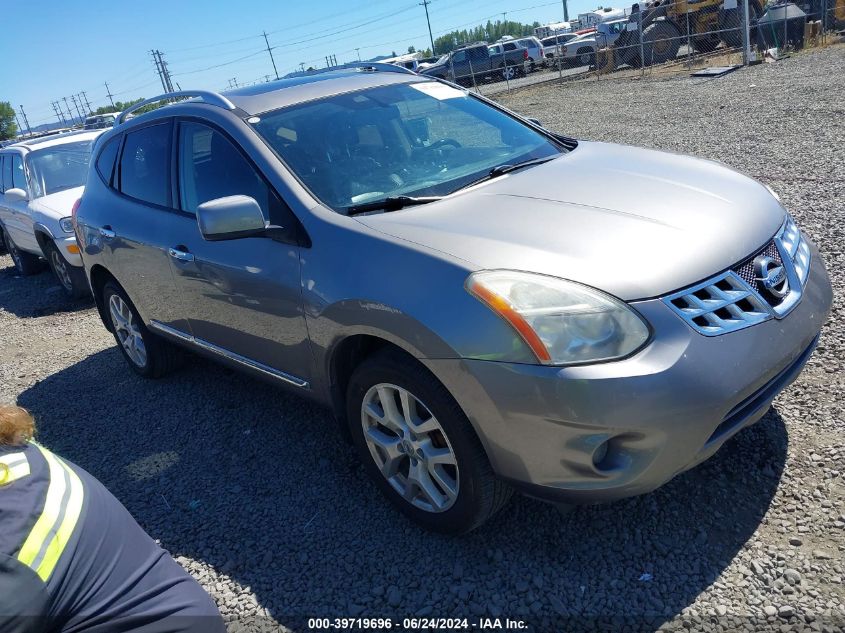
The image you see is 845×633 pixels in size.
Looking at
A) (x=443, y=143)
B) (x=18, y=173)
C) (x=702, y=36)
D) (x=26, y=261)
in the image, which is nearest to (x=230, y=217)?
(x=443, y=143)

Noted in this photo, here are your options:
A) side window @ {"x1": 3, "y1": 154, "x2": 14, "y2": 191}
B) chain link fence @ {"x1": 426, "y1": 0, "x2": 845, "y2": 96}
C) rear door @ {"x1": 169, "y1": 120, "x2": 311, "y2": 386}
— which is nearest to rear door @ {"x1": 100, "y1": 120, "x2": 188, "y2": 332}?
rear door @ {"x1": 169, "y1": 120, "x2": 311, "y2": 386}

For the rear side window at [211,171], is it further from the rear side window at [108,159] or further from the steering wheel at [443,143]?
the rear side window at [108,159]

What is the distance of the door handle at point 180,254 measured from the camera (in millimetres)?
3706

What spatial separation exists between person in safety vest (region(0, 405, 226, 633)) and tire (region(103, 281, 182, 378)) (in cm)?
307

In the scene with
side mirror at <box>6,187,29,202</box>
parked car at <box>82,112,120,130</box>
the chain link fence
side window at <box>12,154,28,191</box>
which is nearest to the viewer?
side mirror at <box>6,187,29,202</box>

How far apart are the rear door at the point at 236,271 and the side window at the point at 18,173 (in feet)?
20.2

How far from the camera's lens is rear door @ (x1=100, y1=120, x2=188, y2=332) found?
13.3ft

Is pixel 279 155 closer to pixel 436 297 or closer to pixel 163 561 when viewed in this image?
→ pixel 436 297

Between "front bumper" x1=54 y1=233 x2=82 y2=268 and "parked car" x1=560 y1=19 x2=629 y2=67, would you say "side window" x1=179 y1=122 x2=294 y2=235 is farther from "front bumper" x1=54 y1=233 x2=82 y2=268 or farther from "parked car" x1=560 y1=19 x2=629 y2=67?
"parked car" x1=560 y1=19 x2=629 y2=67

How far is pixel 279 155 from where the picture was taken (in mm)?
3283

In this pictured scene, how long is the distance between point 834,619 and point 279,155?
2.85 metres

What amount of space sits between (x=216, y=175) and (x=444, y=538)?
2.16 meters

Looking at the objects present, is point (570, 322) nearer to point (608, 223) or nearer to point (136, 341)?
point (608, 223)

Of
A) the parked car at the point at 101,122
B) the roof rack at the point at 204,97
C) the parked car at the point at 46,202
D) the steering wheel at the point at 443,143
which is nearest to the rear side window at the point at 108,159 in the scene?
the roof rack at the point at 204,97
